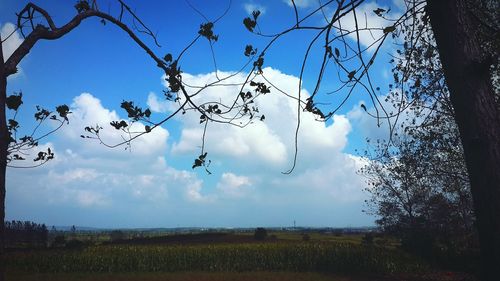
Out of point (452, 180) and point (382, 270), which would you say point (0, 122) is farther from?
point (382, 270)

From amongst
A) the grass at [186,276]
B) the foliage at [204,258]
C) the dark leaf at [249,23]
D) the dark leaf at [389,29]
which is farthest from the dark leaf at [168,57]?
the foliage at [204,258]

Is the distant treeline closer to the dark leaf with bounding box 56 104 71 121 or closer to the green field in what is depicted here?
the green field

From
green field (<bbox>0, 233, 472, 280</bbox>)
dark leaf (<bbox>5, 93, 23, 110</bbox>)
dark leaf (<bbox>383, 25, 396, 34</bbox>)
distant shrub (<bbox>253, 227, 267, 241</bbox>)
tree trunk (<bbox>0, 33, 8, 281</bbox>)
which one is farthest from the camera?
distant shrub (<bbox>253, 227, 267, 241</bbox>)

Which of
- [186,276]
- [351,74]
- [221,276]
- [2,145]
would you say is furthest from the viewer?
[186,276]

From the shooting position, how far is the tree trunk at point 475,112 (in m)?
2.41

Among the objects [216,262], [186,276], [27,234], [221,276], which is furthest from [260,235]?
[27,234]

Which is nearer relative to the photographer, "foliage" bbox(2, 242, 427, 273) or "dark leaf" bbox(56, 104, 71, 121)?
"dark leaf" bbox(56, 104, 71, 121)

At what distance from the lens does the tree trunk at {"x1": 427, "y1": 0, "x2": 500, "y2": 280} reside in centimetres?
241

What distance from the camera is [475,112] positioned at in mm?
2510

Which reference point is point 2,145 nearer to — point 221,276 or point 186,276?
point 221,276

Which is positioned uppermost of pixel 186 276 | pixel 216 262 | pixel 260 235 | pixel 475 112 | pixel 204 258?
Result: pixel 475 112

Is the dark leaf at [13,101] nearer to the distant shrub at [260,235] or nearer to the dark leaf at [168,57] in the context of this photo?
the dark leaf at [168,57]

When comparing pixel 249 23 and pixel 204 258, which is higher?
pixel 249 23

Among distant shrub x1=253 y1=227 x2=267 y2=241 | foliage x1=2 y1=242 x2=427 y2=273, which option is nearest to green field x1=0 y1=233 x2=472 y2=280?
foliage x1=2 y1=242 x2=427 y2=273
